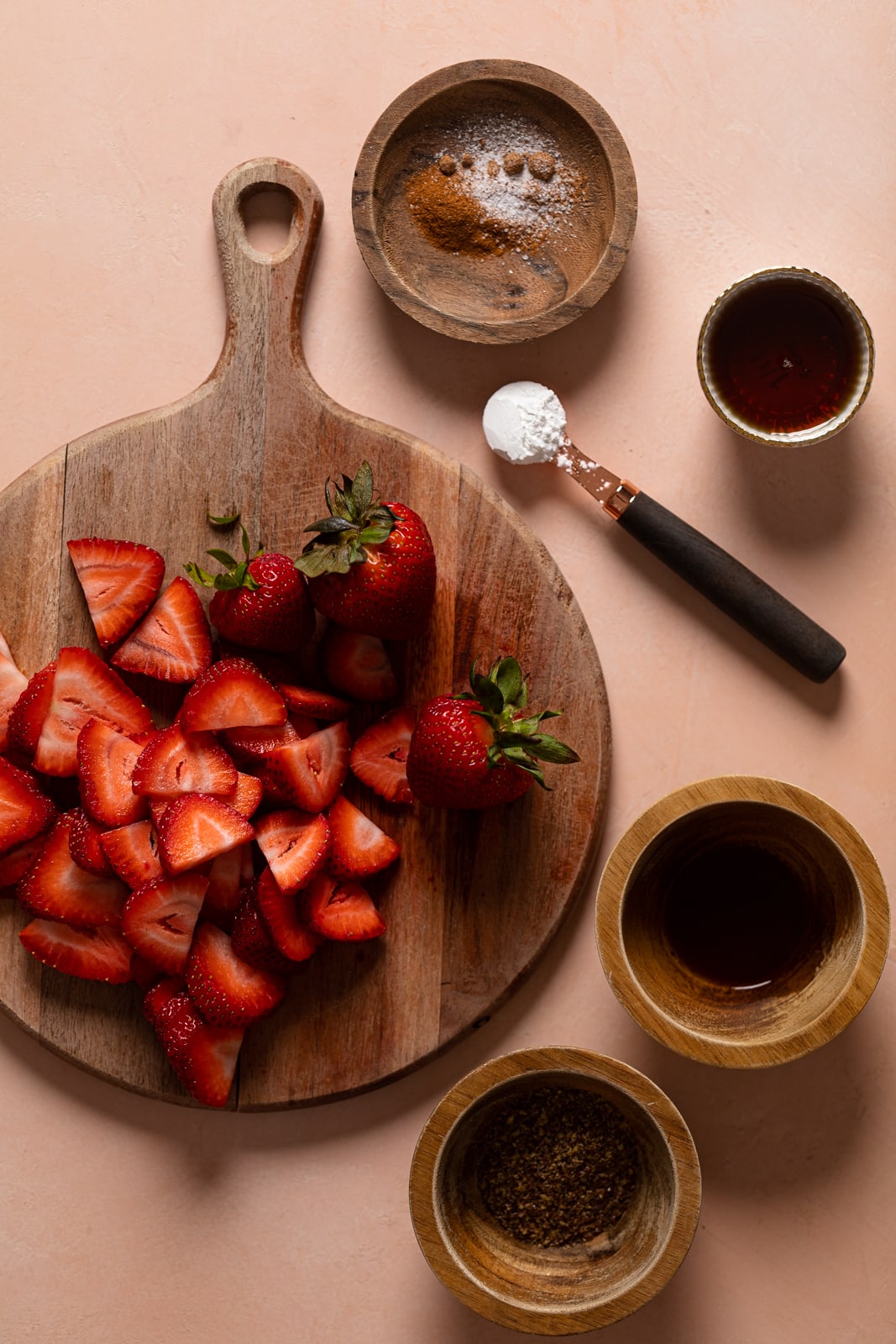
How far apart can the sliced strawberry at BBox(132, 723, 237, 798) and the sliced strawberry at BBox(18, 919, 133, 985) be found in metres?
0.22

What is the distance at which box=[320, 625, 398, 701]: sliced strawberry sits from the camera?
4.93 ft

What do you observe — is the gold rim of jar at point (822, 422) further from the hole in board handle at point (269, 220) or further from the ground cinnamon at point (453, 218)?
the hole in board handle at point (269, 220)

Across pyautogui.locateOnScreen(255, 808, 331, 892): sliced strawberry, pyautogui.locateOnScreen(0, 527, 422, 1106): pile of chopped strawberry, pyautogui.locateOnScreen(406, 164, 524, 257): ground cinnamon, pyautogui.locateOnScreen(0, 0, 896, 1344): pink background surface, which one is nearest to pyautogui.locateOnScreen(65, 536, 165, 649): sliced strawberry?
pyautogui.locateOnScreen(0, 527, 422, 1106): pile of chopped strawberry

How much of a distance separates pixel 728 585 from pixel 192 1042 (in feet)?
3.04

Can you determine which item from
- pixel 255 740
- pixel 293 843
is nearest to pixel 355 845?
pixel 293 843

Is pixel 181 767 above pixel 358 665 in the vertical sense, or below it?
below

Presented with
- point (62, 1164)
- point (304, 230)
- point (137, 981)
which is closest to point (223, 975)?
point (137, 981)

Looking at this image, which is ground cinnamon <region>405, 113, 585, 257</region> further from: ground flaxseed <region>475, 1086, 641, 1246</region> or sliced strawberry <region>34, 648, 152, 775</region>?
ground flaxseed <region>475, 1086, 641, 1246</region>

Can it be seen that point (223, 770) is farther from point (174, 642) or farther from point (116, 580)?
point (116, 580)

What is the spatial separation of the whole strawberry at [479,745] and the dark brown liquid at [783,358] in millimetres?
503

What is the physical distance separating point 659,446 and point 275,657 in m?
0.61

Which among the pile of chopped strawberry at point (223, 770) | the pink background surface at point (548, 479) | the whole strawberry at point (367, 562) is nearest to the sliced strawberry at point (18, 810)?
the pile of chopped strawberry at point (223, 770)

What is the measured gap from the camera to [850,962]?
139 cm

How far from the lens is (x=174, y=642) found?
1.51 m
